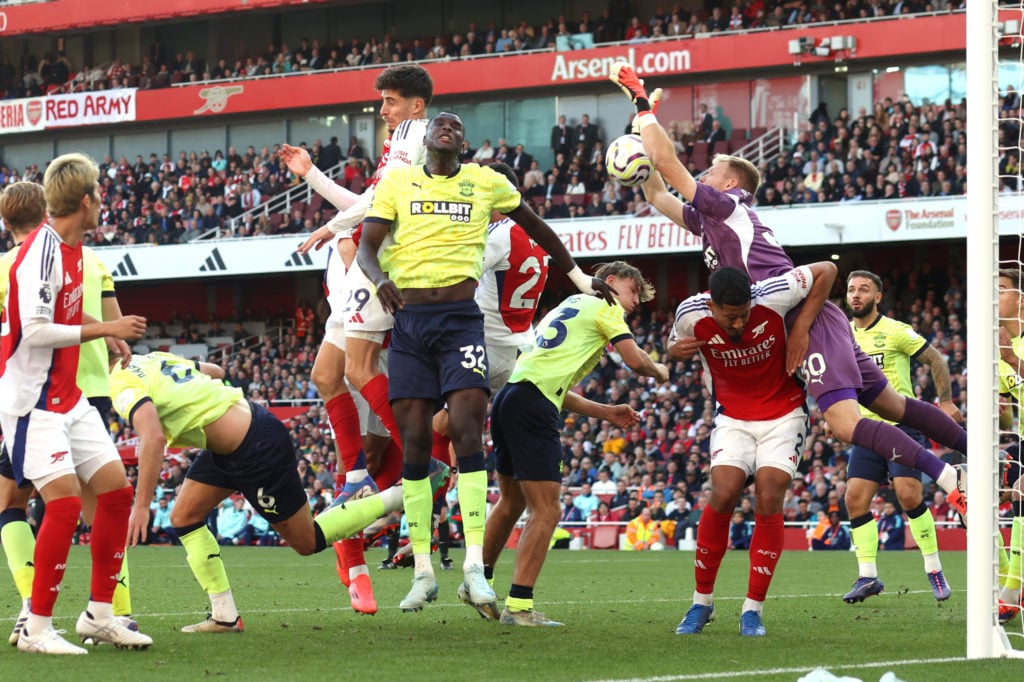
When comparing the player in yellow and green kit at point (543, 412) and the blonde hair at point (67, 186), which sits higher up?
the blonde hair at point (67, 186)

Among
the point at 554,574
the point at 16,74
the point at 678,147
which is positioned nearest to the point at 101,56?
the point at 16,74

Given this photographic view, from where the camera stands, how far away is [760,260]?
8336mm

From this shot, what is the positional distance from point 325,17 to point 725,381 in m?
34.8

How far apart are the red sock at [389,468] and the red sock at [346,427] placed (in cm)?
19

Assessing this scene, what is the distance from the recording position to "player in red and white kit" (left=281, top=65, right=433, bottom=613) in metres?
8.95

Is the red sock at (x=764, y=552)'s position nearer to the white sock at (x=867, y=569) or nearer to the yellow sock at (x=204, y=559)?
the white sock at (x=867, y=569)

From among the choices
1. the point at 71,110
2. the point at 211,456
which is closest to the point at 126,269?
the point at 71,110

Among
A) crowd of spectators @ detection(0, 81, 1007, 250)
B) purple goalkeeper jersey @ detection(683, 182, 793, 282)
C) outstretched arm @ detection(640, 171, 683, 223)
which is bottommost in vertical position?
purple goalkeeper jersey @ detection(683, 182, 793, 282)

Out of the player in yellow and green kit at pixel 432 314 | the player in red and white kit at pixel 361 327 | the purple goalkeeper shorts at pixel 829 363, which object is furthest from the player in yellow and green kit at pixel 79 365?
the purple goalkeeper shorts at pixel 829 363

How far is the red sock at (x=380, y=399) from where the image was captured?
8.90 metres

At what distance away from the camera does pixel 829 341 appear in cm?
848

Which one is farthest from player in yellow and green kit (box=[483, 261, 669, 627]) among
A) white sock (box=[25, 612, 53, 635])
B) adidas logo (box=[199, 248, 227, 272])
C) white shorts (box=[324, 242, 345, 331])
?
adidas logo (box=[199, 248, 227, 272])

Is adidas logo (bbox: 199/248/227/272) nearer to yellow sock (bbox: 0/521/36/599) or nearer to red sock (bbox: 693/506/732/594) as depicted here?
yellow sock (bbox: 0/521/36/599)

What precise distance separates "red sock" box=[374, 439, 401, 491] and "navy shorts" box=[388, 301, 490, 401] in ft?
4.62
